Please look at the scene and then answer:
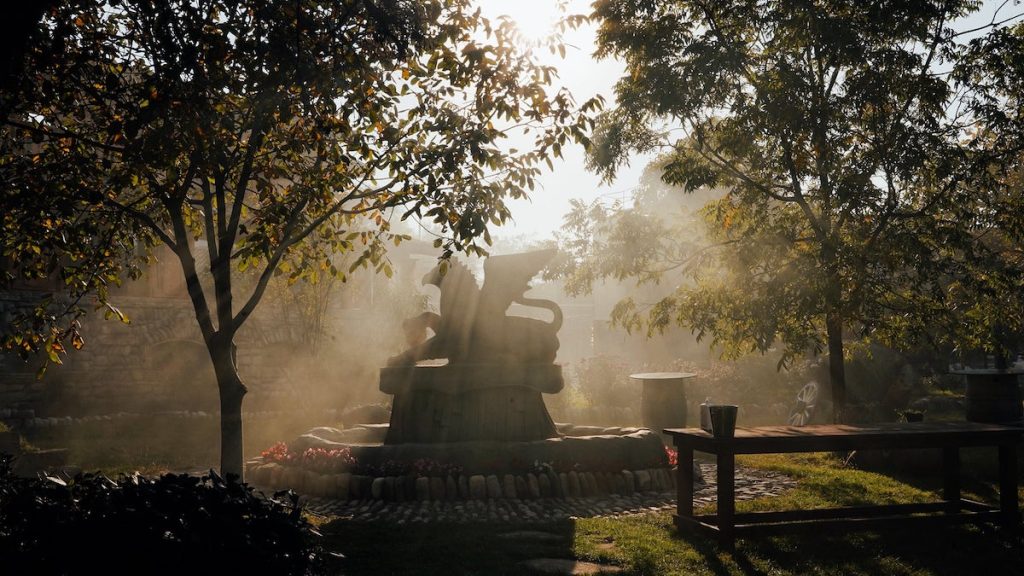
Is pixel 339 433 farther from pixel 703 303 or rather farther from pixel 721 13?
pixel 721 13

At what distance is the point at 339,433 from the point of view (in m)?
12.0

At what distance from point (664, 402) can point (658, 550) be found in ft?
31.3

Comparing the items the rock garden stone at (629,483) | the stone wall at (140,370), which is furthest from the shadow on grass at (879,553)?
the stone wall at (140,370)

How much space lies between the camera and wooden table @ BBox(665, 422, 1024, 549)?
20.9ft

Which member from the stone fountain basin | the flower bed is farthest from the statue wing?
the flower bed

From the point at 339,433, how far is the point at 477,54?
7.84 metres

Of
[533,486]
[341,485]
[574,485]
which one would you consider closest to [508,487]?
[533,486]

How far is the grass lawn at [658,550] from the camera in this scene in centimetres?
570

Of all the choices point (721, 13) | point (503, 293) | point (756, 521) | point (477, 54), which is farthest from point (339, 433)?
point (721, 13)

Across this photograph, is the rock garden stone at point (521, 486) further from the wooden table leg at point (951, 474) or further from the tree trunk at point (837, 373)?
the tree trunk at point (837, 373)

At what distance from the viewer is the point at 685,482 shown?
276 inches

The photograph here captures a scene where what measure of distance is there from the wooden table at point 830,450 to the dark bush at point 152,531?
3991 millimetres

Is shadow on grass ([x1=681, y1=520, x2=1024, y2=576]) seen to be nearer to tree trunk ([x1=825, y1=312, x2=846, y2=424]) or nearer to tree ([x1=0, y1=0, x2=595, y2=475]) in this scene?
tree ([x1=0, y1=0, x2=595, y2=475])

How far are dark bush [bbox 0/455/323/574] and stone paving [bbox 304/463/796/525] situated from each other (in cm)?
413
